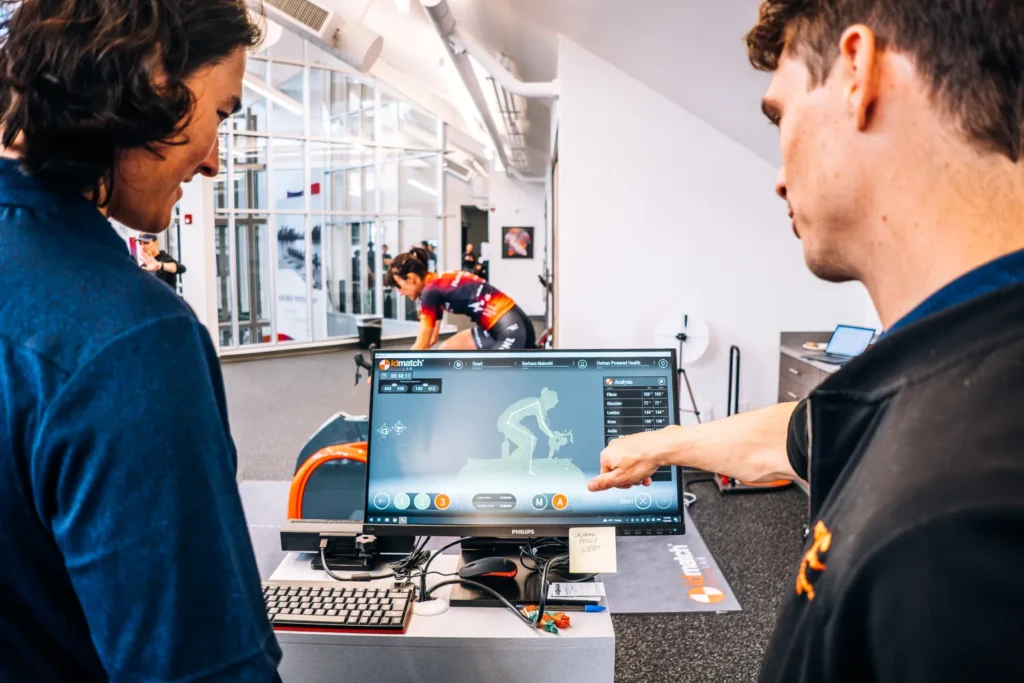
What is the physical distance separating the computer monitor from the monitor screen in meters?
3.25

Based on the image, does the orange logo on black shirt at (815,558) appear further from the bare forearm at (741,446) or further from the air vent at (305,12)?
the air vent at (305,12)

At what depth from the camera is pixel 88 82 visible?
66 centimetres

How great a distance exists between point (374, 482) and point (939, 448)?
1274 millimetres

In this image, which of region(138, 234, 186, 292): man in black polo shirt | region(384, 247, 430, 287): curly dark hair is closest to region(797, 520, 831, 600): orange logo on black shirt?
region(384, 247, 430, 287): curly dark hair

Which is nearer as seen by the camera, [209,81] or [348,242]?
[209,81]

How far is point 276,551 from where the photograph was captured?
1.89 metres

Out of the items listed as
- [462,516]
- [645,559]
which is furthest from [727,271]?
[462,516]

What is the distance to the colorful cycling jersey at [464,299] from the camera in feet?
15.9

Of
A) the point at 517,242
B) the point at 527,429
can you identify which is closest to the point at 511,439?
the point at 527,429

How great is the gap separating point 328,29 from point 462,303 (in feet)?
8.54

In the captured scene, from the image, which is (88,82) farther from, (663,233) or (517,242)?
(517,242)

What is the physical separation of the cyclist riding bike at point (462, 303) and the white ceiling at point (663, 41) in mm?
1721

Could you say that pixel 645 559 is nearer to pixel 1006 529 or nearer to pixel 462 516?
pixel 462 516

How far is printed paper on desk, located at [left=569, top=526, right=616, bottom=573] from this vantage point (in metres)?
1.46
